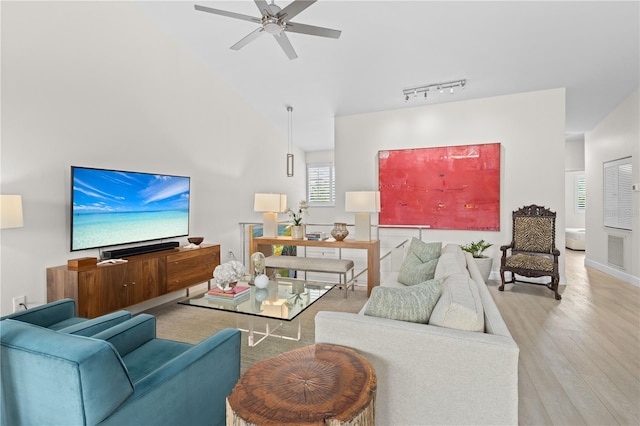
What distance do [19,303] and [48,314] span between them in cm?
102

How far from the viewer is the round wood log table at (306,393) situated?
952mm

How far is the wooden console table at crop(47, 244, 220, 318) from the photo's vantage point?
2.70 meters

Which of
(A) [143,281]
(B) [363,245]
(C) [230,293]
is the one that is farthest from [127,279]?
(B) [363,245]

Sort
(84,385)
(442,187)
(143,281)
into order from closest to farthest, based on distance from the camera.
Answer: (84,385) < (143,281) < (442,187)

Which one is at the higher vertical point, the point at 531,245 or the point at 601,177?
the point at 601,177

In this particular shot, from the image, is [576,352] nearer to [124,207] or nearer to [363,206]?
[363,206]

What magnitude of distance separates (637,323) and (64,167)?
5.83m

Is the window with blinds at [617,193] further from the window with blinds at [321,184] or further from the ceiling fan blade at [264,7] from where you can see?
the ceiling fan blade at [264,7]

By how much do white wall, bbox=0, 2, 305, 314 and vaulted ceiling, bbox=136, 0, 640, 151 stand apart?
0.52 meters

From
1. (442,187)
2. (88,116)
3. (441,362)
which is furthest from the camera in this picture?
(442,187)

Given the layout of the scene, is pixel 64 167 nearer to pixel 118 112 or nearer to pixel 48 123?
pixel 48 123

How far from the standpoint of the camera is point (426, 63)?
13.0ft

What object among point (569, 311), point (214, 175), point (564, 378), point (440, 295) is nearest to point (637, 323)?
point (569, 311)

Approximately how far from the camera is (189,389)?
1.38 m
